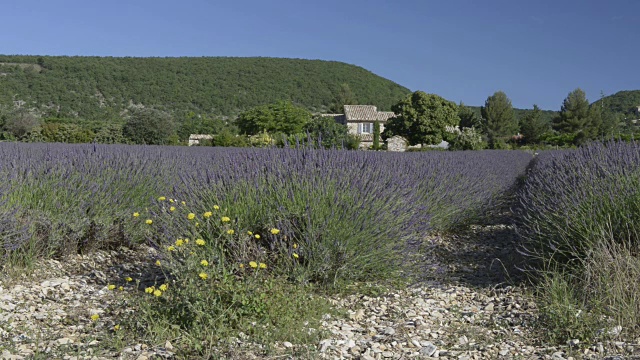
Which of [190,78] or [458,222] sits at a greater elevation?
[190,78]

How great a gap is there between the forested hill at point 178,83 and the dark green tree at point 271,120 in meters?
13.0

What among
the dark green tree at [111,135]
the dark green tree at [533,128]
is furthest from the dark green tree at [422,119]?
the dark green tree at [111,135]

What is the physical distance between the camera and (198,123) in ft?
182

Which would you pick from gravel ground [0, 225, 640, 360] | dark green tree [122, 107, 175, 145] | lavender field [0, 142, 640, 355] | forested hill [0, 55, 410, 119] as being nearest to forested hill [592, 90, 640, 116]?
forested hill [0, 55, 410, 119]

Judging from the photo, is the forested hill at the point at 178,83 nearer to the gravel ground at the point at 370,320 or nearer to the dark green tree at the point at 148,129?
the dark green tree at the point at 148,129

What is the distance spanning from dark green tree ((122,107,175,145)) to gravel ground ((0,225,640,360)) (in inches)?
1141

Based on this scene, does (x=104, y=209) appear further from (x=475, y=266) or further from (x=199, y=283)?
(x=475, y=266)

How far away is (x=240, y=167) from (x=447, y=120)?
4434cm

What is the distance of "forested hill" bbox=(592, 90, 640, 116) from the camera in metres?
65.9

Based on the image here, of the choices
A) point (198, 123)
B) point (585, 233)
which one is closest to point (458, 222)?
point (585, 233)

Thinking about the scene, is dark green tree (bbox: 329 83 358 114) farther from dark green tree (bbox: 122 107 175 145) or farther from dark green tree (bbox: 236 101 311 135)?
dark green tree (bbox: 122 107 175 145)

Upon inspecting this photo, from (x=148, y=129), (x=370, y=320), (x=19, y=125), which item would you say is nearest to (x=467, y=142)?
(x=148, y=129)

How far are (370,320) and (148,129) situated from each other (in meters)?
31.1

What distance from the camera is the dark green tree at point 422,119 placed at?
4504 centimetres
